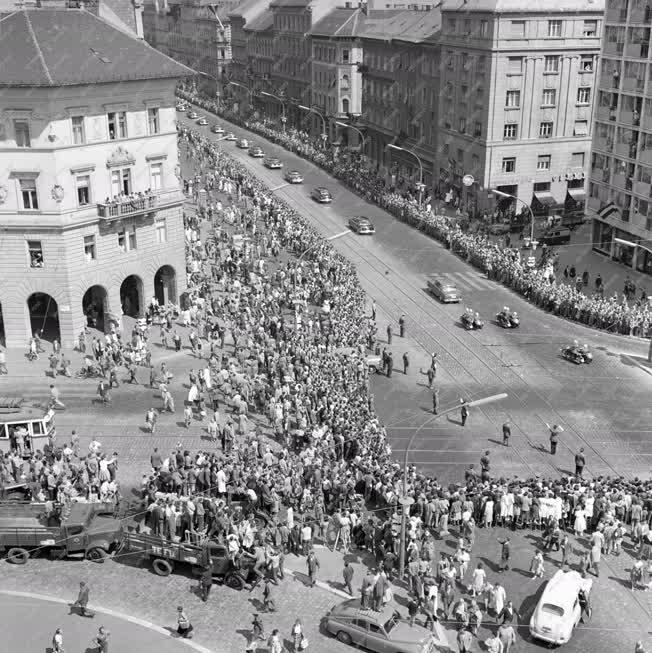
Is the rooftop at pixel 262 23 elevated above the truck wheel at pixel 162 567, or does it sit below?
above

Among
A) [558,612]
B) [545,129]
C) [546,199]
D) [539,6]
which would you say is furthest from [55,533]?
[545,129]

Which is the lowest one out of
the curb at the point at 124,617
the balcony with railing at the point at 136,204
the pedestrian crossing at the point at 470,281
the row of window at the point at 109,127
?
the pedestrian crossing at the point at 470,281

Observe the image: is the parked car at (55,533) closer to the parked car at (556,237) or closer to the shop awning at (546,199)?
the parked car at (556,237)

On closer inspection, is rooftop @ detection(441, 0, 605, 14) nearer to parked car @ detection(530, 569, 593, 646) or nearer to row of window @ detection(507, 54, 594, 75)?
row of window @ detection(507, 54, 594, 75)

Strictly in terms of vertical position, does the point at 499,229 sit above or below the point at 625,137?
below

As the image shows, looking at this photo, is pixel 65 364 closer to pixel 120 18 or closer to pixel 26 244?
pixel 26 244

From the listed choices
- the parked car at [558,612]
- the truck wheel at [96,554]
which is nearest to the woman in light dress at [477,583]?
the parked car at [558,612]

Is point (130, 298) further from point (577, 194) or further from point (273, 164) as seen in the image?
point (273, 164)
